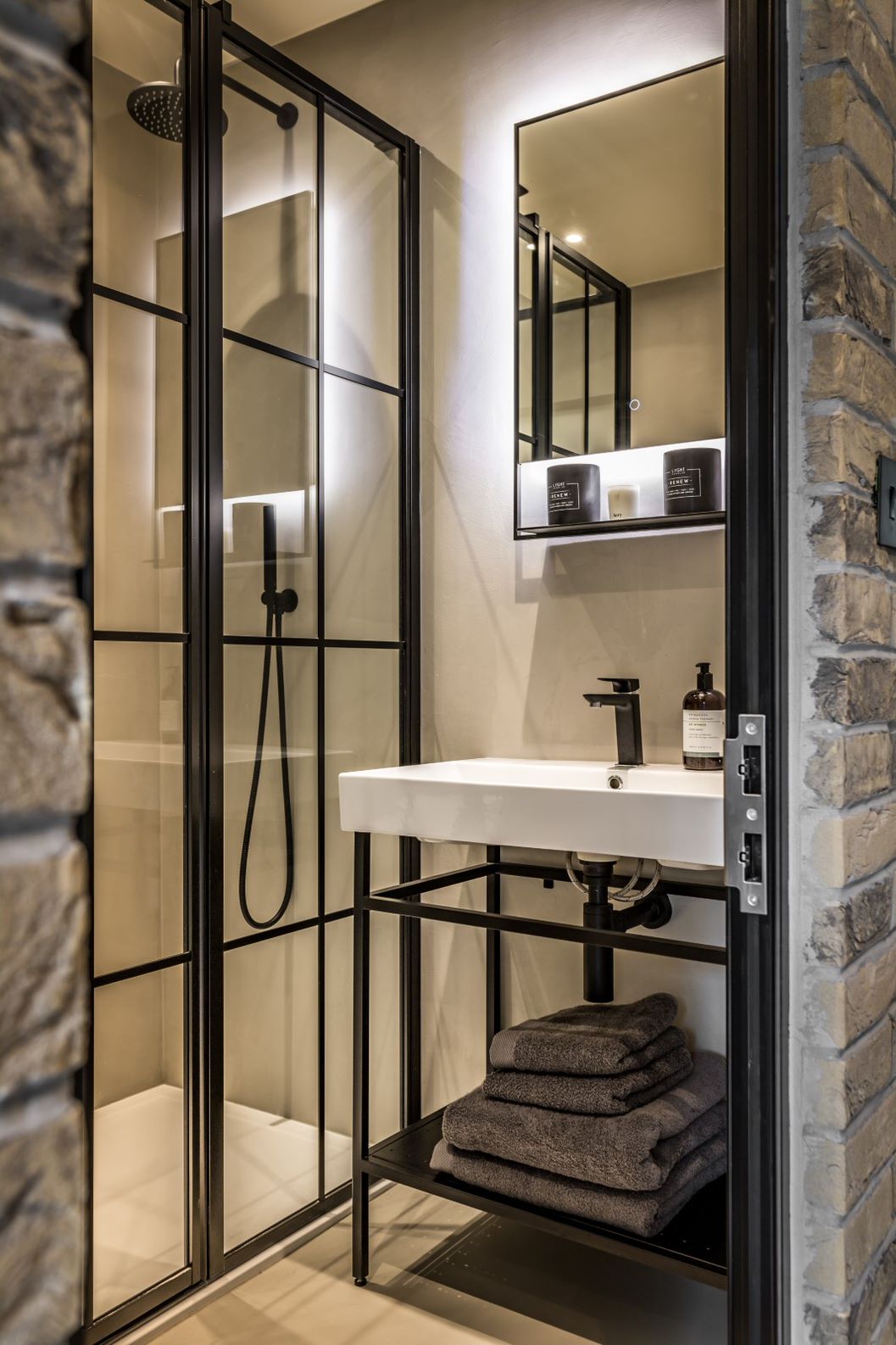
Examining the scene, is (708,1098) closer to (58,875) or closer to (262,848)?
(262,848)

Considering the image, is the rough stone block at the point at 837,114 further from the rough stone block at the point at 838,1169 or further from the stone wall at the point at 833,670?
the rough stone block at the point at 838,1169

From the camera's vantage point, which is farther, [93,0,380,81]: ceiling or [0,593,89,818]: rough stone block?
[93,0,380,81]: ceiling

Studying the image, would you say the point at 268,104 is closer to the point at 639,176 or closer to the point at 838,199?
the point at 639,176

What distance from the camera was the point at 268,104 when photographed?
213 cm

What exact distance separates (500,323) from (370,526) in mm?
536

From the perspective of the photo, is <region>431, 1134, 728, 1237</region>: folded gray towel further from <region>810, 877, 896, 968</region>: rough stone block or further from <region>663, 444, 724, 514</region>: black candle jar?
<region>663, 444, 724, 514</region>: black candle jar

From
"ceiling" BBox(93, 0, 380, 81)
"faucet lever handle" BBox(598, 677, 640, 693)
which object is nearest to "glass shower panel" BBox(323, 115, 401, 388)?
"ceiling" BBox(93, 0, 380, 81)

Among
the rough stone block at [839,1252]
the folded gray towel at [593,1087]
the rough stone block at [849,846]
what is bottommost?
the folded gray towel at [593,1087]

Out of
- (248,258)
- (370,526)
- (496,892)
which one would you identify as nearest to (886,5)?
(248,258)

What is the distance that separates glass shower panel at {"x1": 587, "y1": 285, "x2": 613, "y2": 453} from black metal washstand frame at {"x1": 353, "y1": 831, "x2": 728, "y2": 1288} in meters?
0.92

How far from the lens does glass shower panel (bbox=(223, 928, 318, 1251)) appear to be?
79.8 inches

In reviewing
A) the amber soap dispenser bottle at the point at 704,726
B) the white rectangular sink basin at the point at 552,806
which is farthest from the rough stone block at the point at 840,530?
the amber soap dispenser bottle at the point at 704,726

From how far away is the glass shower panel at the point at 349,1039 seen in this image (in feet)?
7.43

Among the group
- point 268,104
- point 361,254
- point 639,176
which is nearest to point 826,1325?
point 639,176
